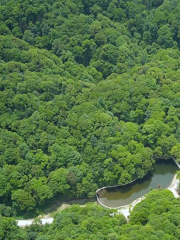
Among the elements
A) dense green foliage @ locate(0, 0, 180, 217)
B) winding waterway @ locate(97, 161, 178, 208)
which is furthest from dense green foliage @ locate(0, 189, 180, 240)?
winding waterway @ locate(97, 161, 178, 208)

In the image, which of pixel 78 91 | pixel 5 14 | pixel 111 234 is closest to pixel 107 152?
pixel 78 91

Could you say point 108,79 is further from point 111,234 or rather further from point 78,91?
point 111,234

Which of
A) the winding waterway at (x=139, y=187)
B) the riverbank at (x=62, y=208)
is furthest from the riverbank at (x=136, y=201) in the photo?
the winding waterway at (x=139, y=187)

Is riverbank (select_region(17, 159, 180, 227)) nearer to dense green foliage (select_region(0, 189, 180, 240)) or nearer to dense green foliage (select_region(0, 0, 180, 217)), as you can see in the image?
dense green foliage (select_region(0, 0, 180, 217))

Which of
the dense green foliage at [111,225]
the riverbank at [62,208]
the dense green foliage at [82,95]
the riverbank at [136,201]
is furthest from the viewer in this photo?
the dense green foliage at [82,95]

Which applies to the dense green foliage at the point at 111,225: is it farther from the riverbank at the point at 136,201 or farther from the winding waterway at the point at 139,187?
the winding waterway at the point at 139,187

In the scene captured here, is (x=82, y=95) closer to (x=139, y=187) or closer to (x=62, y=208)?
(x=139, y=187)

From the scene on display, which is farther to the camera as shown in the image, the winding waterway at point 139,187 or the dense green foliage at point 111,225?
the winding waterway at point 139,187
